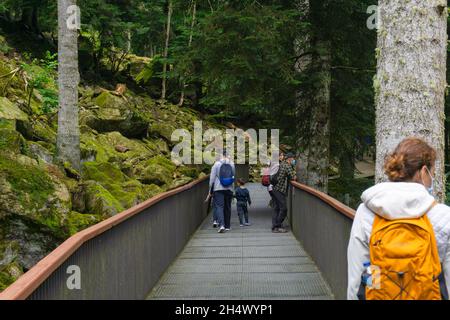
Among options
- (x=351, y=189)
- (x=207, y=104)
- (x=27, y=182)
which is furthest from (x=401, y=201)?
(x=351, y=189)

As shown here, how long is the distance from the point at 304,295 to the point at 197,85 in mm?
33959

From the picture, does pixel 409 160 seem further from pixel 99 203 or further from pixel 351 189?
pixel 351 189

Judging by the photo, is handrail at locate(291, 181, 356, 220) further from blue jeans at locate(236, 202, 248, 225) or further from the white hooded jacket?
blue jeans at locate(236, 202, 248, 225)

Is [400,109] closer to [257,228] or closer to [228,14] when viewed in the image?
[228,14]

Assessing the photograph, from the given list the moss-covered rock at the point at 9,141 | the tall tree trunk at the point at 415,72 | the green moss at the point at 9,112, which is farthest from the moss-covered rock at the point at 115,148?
the tall tree trunk at the point at 415,72

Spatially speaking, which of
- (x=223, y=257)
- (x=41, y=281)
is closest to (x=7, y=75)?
(x=223, y=257)

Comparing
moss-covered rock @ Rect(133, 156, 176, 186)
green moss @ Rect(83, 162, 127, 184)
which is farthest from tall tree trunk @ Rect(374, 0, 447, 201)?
moss-covered rock @ Rect(133, 156, 176, 186)

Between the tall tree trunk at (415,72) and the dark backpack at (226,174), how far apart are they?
8136mm

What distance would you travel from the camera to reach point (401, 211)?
10.2ft

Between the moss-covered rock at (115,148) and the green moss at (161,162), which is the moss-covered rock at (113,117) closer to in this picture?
the moss-covered rock at (115,148)

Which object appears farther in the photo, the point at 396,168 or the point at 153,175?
the point at 153,175

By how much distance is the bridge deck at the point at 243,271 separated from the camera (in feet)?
26.3

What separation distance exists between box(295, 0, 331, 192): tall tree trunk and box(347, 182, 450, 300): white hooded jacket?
1215cm

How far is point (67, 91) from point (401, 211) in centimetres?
1210
